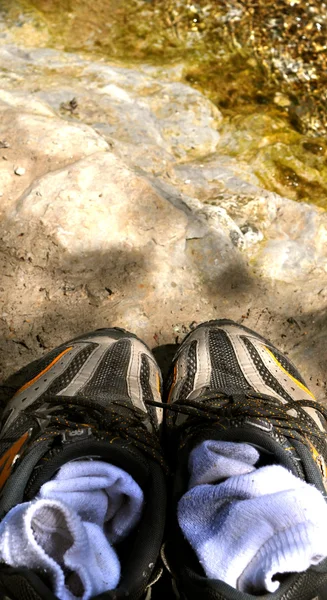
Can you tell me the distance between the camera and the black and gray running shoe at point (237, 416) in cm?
140

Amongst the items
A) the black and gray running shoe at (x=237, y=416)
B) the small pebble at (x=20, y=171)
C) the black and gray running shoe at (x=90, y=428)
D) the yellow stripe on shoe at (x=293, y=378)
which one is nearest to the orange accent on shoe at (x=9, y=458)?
the black and gray running shoe at (x=90, y=428)

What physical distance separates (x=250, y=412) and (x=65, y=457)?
26.1 inches

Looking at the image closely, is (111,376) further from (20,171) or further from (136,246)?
(20,171)

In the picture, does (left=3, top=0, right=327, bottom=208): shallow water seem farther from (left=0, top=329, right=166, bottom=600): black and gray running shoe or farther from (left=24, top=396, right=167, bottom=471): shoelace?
(left=24, top=396, right=167, bottom=471): shoelace

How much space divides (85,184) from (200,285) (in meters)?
0.79

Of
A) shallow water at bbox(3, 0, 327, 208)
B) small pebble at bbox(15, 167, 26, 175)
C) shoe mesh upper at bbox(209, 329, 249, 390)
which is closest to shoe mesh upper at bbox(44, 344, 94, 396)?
shoe mesh upper at bbox(209, 329, 249, 390)

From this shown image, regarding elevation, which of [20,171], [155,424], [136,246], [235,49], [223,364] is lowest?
[155,424]

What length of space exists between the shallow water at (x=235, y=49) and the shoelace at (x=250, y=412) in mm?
1762

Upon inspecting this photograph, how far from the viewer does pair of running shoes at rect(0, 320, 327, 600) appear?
1448mm

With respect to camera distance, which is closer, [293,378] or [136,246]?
[293,378]

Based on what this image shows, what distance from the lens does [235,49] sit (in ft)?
12.4

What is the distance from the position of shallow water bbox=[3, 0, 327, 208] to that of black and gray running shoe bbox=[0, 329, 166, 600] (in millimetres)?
1699

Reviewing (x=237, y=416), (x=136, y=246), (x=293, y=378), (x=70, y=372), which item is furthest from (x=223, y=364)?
(x=136, y=246)

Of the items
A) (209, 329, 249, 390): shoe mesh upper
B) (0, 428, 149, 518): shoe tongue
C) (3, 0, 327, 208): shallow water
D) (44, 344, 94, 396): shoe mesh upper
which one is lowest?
(44, 344, 94, 396): shoe mesh upper
